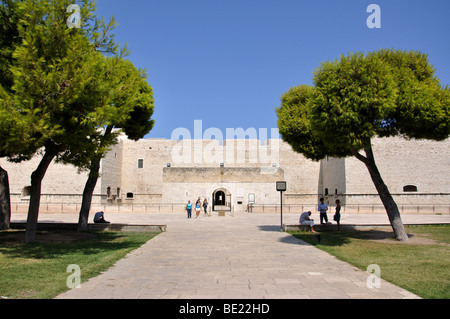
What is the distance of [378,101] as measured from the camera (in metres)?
8.73

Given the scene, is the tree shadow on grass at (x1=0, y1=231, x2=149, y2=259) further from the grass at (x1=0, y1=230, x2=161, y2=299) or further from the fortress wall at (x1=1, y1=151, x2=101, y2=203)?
the fortress wall at (x1=1, y1=151, x2=101, y2=203)

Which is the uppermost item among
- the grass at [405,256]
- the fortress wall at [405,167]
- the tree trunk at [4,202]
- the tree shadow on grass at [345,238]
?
the fortress wall at [405,167]

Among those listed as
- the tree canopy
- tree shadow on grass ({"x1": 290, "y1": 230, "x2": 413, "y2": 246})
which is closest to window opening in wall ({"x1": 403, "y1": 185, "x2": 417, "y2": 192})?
tree shadow on grass ({"x1": 290, "y1": 230, "x2": 413, "y2": 246})

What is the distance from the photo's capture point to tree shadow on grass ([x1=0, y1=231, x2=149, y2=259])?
7.90 metres

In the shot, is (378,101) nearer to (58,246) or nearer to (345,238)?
(345,238)

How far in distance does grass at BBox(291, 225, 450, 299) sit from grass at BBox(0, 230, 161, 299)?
193 inches

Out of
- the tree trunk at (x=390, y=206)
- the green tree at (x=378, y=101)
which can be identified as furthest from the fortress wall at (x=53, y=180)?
the green tree at (x=378, y=101)

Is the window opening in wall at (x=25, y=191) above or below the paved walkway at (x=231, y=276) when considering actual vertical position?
above

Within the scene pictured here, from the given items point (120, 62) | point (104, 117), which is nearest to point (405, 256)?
point (104, 117)

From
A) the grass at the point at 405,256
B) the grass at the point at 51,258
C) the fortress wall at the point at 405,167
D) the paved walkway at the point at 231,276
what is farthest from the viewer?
the fortress wall at the point at 405,167

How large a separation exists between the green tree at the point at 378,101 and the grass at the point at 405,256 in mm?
1095

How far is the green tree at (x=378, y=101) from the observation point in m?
8.96

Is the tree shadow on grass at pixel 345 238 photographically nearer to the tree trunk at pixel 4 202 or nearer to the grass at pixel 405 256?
the grass at pixel 405 256
